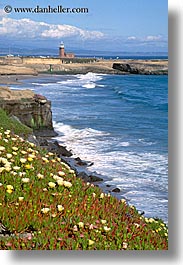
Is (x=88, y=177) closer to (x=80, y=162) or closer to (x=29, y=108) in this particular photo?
(x=80, y=162)

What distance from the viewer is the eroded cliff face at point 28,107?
54.2ft

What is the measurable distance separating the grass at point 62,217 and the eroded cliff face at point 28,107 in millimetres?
11699

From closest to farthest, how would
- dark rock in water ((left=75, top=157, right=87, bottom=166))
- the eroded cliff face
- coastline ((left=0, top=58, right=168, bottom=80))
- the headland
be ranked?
dark rock in water ((left=75, top=157, right=87, bottom=166))
the eroded cliff face
coastline ((left=0, top=58, right=168, bottom=80))
the headland

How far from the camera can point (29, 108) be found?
56.0 ft

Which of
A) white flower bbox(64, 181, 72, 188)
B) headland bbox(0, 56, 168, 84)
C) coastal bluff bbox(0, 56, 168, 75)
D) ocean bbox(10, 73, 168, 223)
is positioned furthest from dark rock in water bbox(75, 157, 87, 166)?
coastal bluff bbox(0, 56, 168, 75)

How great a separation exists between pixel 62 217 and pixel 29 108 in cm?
1310

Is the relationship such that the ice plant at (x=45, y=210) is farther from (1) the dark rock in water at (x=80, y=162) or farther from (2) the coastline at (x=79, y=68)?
(2) the coastline at (x=79, y=68)

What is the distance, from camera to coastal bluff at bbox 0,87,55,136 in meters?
16.5

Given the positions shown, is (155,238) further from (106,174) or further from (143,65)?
(143,65)

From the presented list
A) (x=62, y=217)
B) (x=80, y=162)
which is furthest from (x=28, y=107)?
(x=62, y=217)

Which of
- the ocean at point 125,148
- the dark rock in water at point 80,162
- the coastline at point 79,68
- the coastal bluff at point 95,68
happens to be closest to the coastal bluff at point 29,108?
the ocean at point 125,148

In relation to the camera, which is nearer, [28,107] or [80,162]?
[80,162]

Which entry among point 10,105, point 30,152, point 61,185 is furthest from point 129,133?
point 61,185

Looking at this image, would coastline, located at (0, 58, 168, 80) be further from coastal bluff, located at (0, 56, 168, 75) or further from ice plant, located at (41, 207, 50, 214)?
ice plant, located at (41, 207, 50, 214)
